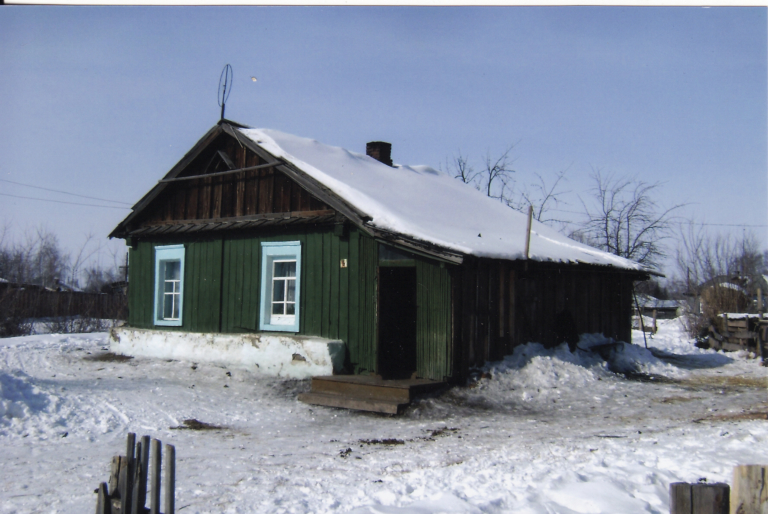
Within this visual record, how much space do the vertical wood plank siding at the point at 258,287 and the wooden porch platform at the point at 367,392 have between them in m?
1.05

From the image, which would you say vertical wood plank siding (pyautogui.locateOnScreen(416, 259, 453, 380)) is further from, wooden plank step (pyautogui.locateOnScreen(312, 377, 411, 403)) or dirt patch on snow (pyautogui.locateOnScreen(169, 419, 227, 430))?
dirt patch on snow (pyautogui.locateOnScreen(169, 419, 227, 430))

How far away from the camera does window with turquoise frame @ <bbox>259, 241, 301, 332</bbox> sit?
1281cm

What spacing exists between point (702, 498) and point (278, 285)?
10.9 m

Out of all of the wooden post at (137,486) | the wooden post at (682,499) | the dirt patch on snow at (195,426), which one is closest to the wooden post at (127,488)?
the wooden post at (137,486)

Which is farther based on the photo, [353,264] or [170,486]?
[353,264]

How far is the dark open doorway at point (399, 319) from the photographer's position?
480 inches

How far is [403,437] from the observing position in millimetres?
8062

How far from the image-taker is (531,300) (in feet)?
41.6

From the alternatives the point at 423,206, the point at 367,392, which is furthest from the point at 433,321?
the point at 423,206

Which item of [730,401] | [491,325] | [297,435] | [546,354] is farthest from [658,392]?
[297,435]

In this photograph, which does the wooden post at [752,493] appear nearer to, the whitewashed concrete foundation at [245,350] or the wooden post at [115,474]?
the wooden post at [115,474]

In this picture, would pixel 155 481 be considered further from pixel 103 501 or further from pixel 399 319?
pixel 399 319

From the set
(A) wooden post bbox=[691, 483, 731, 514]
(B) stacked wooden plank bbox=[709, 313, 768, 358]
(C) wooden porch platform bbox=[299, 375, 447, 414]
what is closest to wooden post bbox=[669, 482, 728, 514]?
(A) wooden post bbox=[691, 483, 731, 514]

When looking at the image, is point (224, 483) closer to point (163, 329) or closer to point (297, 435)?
point (297, 435)
